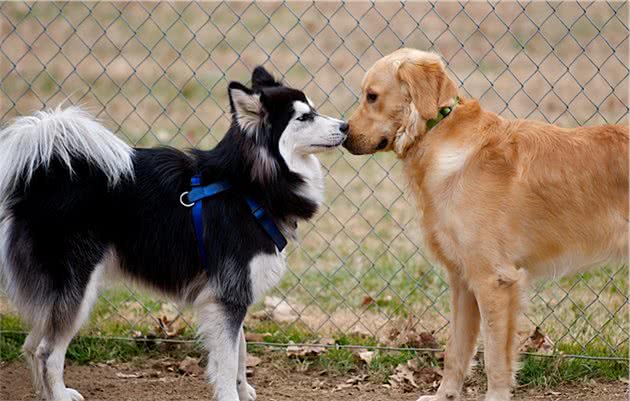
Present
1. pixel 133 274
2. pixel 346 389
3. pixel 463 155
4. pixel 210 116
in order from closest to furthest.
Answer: pixel 463 155, pixel 133 274, pixel 346 389, pixel 210 116

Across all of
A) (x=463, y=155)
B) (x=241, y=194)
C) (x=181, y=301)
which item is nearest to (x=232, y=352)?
A: (x=181, y=301)

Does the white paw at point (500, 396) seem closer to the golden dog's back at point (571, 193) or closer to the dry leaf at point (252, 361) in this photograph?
the golden dog's back at point (571, 193)

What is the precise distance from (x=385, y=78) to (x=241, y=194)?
0.82 metres

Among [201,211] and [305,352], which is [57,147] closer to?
[201,211]

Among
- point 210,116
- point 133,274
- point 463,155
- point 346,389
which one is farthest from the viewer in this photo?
point 210,116

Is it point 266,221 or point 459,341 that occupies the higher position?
point 266,221

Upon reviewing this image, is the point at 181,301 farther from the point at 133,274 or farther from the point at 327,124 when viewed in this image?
the point at 327,124

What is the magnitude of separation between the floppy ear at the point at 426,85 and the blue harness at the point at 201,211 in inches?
32.6

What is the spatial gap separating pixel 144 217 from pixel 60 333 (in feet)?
2.05

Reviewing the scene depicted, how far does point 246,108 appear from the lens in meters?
3.76

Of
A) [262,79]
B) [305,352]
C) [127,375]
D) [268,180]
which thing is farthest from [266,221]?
[127,375]

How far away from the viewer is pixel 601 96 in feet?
31.1

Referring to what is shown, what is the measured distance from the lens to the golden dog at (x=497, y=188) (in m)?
3.54

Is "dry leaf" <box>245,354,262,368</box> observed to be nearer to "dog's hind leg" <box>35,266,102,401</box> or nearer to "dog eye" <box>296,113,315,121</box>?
"dog's hind leg" <box>35,266,102,401</box>
